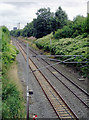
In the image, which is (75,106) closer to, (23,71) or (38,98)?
(38,98)

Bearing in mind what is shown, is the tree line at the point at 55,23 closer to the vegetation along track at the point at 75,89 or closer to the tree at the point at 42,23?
the tree at the point at 42,23

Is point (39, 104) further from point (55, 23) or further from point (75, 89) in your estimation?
point (55, 23)

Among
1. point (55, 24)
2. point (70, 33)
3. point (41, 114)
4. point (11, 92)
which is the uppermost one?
point (55, 24)

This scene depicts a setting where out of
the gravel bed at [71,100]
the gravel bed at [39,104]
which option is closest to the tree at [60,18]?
the gravel bed at [71,100]

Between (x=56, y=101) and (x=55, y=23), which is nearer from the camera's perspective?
(x=56, y=101)

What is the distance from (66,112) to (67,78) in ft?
23.7

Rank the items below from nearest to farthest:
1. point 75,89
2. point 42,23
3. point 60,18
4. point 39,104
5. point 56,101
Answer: point 39,104 < point 56,101 < point 75,89 < point 60,18 < point 42,23

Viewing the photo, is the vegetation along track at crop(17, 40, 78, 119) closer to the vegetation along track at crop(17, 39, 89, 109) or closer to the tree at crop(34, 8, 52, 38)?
the vegetation along track at crop(17, 39, 89, 109)

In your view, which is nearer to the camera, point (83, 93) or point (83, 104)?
point (83, 104)

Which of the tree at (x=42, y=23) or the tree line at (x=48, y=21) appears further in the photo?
the tree at (x=42, y=23)

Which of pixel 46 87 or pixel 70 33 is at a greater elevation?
pixel 70 33

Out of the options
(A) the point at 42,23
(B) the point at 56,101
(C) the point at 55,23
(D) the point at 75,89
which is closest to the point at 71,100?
(B) the point at 56,101

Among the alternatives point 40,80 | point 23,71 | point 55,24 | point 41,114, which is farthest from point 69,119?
point 55,24

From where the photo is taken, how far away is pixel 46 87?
15.4 meters
